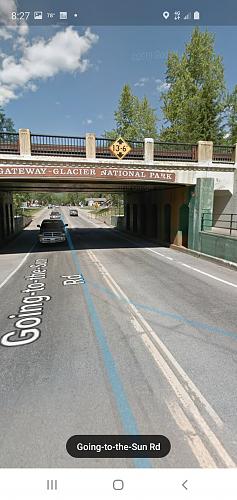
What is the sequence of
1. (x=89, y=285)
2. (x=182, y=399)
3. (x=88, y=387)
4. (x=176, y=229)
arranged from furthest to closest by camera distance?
(x=176, y=229)
(x=89, y=285)
(x=88, y=387)
(x=182, y=399)

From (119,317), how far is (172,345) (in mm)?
1674

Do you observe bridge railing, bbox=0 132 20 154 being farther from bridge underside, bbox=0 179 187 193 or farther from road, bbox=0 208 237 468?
road, bbox=0 208 237 468

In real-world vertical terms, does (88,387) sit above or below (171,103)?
below

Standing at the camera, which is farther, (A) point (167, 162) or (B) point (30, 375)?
(A) point (167, 162)

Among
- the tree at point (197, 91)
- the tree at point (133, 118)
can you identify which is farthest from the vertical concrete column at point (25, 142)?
the tree at point (133, 118)

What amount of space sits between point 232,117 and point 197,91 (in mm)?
4676

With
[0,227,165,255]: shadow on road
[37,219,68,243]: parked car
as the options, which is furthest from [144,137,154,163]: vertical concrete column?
[37,219,68,243]: parked car

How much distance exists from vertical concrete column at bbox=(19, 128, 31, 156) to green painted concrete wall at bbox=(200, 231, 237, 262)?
32.9 ft

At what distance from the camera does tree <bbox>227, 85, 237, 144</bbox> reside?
95.9 ft

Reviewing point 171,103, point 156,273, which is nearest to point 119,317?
point 156,273

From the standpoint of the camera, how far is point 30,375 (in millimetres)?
4234

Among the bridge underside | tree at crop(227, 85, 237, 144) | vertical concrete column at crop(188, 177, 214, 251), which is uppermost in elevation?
tree at crop(227, 85, 237, 144)

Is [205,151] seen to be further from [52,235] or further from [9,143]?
[52,235]

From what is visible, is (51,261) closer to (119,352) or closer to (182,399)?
(119,352)
